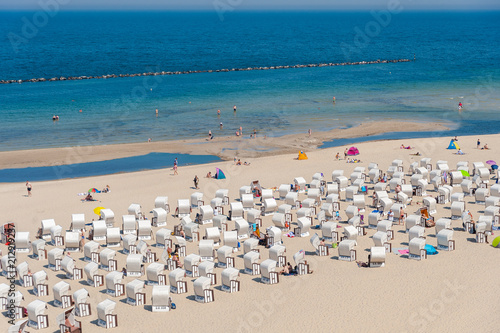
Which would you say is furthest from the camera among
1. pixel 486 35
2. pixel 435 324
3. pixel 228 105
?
pixel 486 35

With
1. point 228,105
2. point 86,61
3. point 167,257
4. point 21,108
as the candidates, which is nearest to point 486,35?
point 86,61

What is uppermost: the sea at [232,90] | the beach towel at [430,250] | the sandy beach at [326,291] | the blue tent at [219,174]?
the sea at [232,90]

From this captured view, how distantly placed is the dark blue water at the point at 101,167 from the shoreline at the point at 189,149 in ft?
3.76

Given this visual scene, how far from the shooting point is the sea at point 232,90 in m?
68.1

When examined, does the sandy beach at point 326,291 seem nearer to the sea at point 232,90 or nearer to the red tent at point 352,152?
the red tent at point 352,152

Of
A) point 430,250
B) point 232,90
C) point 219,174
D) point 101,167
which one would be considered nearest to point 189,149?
point 101,167

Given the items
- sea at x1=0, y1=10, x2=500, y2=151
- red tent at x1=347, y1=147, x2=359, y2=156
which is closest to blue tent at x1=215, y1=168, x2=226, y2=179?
red tent at x1=347, y1=147, x2=359, y2=156

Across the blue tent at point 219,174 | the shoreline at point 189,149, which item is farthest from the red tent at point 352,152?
the blue tent at point 219,174

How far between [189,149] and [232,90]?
37.9m

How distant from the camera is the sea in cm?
6806

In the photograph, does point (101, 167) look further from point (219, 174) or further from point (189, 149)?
point (219, 174)

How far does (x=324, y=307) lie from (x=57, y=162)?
37141 mm

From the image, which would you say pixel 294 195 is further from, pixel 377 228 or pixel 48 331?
pixel 48 331

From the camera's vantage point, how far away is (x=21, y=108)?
82062 mm
